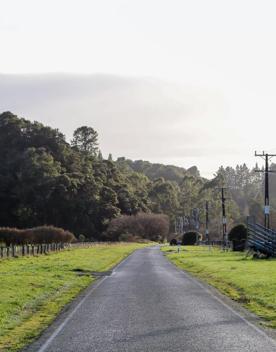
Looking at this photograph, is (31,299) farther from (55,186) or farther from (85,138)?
(85,138)

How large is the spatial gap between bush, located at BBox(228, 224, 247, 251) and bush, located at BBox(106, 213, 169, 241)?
2477 inches

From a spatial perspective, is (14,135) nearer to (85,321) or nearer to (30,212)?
(30,212)

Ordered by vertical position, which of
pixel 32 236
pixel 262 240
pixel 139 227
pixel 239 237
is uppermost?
pixel 139 227

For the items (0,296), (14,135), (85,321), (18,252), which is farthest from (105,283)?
(14,135)

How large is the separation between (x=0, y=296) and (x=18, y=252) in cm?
2756

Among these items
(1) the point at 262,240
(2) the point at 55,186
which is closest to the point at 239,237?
(1) the point at 262,240

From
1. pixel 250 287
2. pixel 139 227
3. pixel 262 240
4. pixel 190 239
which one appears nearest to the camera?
pixel 250 287

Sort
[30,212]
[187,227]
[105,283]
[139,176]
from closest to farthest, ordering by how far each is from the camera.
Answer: [105,283]
[30,212]
[187,227]
[139,176]

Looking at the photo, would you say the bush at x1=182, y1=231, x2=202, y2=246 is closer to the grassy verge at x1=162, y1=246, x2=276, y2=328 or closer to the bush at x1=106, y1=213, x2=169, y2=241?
the bush at x1=106, y1=213, x2=169, y2=241

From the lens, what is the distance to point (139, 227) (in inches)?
5556

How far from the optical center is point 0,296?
20047mm

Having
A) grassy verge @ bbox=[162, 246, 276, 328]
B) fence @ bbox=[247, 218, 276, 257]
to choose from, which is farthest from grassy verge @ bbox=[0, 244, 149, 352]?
fence @ bbox=[247, 218, 276, 257]

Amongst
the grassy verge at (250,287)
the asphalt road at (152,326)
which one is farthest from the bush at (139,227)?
the asphalt road at (152,326)

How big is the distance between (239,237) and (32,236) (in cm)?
2501
